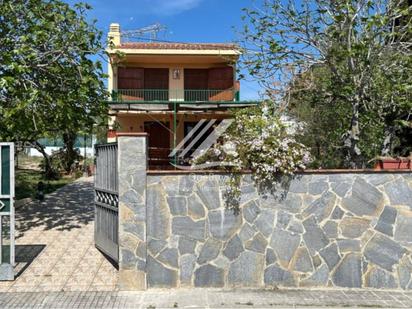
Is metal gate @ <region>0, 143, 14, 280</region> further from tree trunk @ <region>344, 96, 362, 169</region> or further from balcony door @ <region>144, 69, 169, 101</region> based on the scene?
balcony door @ <region>144, 69, 169, 101</region>

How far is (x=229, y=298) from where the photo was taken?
19.0 ft

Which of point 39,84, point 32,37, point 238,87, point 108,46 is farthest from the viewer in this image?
point 238,87

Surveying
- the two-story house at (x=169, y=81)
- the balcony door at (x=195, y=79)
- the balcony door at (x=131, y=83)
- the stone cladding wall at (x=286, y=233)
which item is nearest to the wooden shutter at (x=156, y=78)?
the two-story house at (x=169, y=81)

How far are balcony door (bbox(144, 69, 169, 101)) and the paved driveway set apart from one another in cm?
1322

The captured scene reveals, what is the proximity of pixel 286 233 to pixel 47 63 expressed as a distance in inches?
253

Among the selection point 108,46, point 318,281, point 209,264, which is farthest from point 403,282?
point 108,46

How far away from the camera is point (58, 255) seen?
7523 millimetres

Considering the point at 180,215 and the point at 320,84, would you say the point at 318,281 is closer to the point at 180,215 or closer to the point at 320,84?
the point at 180,215

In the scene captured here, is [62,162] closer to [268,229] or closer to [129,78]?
[129,78]

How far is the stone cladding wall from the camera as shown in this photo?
20.2ft

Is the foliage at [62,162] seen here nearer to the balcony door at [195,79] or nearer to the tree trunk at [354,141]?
the balcony door at [195,79]

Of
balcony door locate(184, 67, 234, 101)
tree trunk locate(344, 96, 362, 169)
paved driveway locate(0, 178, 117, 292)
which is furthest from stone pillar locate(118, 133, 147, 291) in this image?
balcony door locate(184, 67, 234, 101)

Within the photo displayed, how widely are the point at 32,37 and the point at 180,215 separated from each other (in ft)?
17.6

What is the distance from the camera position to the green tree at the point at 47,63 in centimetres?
855
